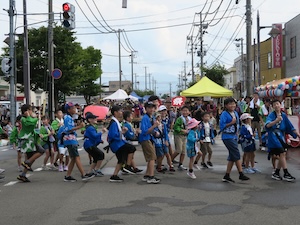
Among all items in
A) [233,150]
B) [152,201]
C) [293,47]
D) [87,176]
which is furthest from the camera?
[293,47]

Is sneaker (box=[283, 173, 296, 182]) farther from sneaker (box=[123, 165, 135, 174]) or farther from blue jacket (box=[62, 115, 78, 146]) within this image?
blue jacket (box=[62, 115, 78, 146])

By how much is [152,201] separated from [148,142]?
196cm

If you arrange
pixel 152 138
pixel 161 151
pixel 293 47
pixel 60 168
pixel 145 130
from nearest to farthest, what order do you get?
pixel 145 130
pixel 152 138
pixel 161 151
pixel 60 168
pixel 293 47

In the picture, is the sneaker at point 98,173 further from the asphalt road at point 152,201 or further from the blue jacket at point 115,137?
the blue jacket at point 115,137

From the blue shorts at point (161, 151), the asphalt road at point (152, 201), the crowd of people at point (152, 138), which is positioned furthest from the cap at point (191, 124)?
the asphalt road at point (152, 201)

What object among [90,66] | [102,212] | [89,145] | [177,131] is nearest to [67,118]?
[89,145]

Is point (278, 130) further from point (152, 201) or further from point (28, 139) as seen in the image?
point (28, 139)

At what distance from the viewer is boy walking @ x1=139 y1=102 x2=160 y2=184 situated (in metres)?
8.65

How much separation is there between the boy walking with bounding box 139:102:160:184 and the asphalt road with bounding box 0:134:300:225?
0.22 m

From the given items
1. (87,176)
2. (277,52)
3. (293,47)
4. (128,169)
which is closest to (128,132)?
(128,169)

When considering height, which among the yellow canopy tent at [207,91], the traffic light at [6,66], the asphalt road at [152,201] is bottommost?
the asphalt road at [152,201]

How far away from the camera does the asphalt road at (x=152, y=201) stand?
6000 mm

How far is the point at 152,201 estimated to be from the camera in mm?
7082

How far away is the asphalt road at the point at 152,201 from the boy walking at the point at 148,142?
0.22 metres
